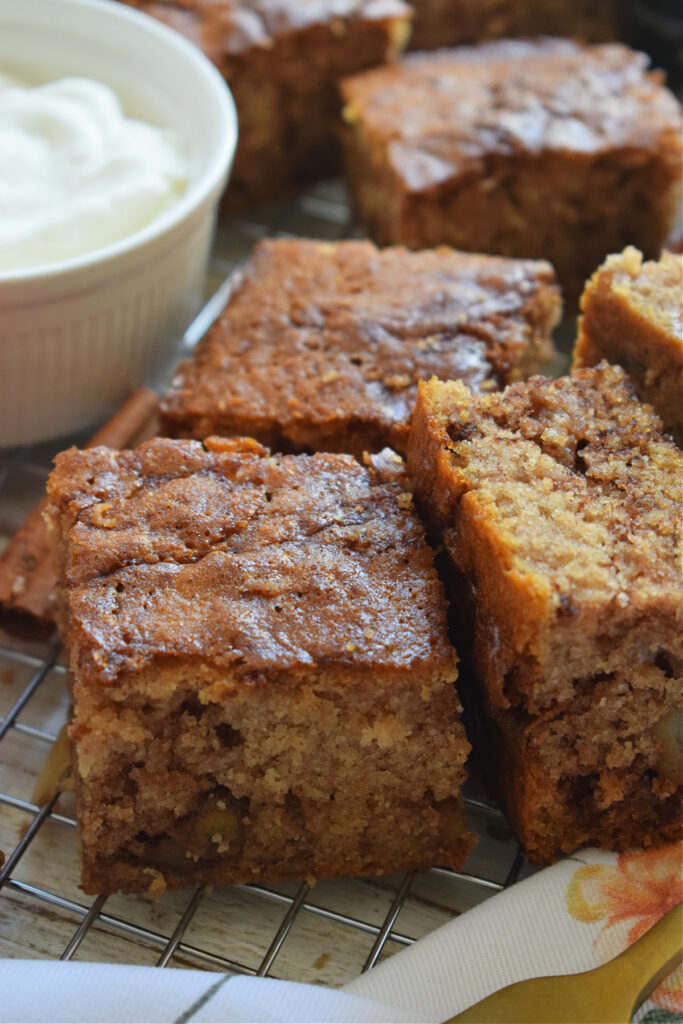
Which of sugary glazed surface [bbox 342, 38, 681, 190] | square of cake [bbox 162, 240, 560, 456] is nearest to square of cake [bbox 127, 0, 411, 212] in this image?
sugary glazed surface [bbox 342, 38, 681, 190]

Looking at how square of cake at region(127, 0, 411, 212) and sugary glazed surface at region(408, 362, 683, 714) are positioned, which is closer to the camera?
sugary glazed surface at region(408, 362, 683, 714)

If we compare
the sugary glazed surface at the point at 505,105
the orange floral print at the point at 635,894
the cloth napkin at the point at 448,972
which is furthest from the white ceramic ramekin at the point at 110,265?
the orange floral print at the point at 635,894

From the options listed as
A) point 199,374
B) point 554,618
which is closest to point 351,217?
point 199,374

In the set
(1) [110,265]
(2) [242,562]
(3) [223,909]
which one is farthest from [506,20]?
(3) [223,909]

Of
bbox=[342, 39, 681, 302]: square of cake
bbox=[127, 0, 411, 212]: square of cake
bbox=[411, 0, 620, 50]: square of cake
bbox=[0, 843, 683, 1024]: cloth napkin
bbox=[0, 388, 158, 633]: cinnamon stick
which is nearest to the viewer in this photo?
bbox=[0, 843, 683, 1024]: cloth napkin

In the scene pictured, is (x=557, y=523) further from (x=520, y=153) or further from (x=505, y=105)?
(x=505, y=105)

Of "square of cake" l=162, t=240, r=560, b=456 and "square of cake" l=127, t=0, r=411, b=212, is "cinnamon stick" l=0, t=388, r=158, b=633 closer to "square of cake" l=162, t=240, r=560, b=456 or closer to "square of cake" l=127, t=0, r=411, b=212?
"square of cake" l=162, t=240, r=560, b=456

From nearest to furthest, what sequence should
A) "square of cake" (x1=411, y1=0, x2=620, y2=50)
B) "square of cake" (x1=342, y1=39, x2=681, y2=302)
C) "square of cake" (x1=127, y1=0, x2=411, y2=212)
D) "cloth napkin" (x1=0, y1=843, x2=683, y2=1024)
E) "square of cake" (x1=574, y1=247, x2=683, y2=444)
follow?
"cloth napkin" (x1=0, y1=843, x2=683, y2=1024) → "square of cake" (x1=574, y1=247, x2=683, y2=444) → "square of cake" (x1=342, y1=39, x2=681, y2=302) → "square of cake" (x1=127, y1=0, x2=411, y2=212) → "square of cake" (x1=411, y1=0, x2=620, y2=50)
